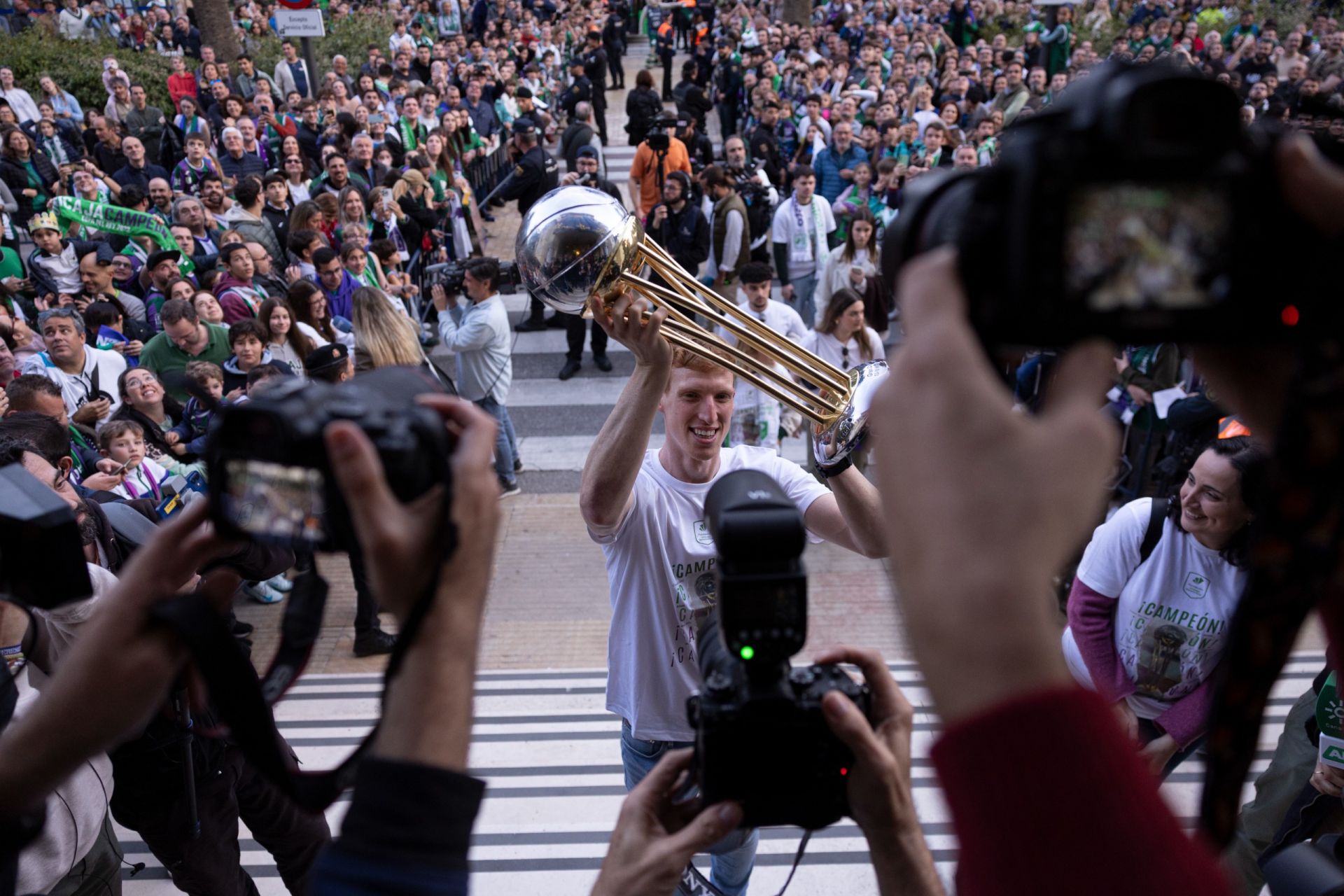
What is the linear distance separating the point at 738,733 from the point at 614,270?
74.0 inches

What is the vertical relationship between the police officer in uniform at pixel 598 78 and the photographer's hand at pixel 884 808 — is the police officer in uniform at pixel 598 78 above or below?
below

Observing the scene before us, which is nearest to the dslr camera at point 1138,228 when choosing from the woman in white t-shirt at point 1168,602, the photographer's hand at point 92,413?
the woman in white t-shirt at point 1168,602

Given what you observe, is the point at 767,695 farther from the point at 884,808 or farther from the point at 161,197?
the point at 161,197

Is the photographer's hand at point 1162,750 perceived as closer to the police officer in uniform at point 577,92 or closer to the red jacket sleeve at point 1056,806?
the red jacket sleeve at point 1056,806

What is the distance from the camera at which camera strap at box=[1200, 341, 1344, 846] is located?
0.93 meters

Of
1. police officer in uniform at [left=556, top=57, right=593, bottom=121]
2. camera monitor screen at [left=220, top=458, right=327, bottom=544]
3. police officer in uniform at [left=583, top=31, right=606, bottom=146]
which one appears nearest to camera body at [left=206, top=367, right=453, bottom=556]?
camera monitor screen at [left=220, top=458, right=327, bottom=544]

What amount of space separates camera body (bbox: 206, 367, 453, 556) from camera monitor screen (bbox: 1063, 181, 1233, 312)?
0.72m

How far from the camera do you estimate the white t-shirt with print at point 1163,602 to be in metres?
3.24

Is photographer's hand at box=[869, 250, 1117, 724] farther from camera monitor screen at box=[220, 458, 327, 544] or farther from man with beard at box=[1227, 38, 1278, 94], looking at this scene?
man with beard at box=[1227, 38, 1278, 94]

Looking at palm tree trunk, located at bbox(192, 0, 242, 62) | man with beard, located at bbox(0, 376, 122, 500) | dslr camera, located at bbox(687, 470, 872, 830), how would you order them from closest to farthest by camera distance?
dslr camera, located at bbox(687, 470, 872, 830) → man with beard, located at bbox(0, 376, 122, 500) → palm tree trunk, located at bbox(192, 0, 242, 62)

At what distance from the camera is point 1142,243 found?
0.87 metres

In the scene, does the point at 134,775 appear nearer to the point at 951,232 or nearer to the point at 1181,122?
the point at 951,232

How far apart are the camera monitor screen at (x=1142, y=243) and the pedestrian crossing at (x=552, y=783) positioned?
2.58 m

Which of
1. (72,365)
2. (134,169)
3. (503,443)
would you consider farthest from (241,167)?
(503,443)
